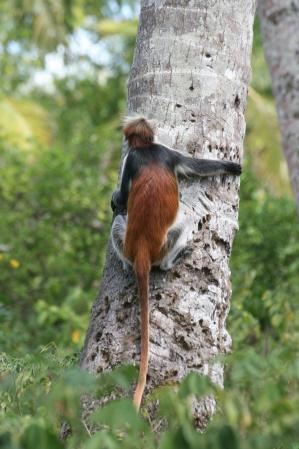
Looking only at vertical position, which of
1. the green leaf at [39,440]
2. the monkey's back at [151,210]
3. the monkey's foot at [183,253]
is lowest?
the green leaf at [39,440]

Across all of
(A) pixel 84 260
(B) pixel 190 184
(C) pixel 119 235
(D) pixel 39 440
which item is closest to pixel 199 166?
(B) pixel 190 184

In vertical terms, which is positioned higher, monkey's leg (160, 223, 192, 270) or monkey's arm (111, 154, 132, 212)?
monkey's arm (111, 154, 132, 212)

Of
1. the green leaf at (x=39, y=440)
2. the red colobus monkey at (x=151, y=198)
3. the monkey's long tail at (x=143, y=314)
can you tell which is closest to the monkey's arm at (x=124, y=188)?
the red colobus monkey at (x=151, y=198)

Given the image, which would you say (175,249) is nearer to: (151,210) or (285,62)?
(151,210)

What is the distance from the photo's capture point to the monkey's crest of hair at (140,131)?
12.3ft

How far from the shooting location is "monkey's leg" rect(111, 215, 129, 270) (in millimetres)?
3727

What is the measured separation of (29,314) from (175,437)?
21.4 ft

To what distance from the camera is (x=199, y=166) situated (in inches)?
144

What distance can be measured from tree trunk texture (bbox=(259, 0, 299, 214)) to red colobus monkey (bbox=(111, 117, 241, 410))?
6.71ft

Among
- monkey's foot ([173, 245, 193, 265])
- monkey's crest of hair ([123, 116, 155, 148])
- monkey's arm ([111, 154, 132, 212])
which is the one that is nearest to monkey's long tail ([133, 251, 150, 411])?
monkey's foot ([173, 245, 193, 265])

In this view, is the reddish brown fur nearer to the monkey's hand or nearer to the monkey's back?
the monkey's back

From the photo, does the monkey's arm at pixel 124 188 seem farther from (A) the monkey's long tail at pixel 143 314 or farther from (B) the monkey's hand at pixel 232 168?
(B) the monkey's hand at pixel 232 168

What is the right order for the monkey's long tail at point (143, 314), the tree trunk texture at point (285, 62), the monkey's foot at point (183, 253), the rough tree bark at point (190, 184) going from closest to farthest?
the monkey's long tail at point (143, 314), the rough tree bark at point (190, 184), the monkey's foot at point (183, 253), the tree trunk texture at point (285, 62)

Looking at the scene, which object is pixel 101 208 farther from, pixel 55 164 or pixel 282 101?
pixel 282 101
